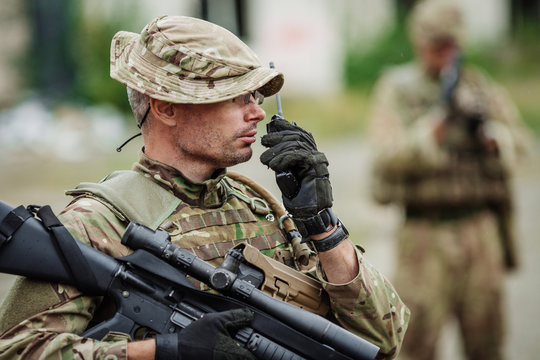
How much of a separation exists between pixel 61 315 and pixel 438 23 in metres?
4.57

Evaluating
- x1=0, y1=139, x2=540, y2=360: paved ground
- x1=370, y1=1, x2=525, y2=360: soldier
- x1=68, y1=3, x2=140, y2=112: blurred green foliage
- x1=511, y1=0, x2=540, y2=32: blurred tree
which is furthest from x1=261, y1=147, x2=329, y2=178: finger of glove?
x1=511, y1=0, x2=540, y2=32: blurred tree

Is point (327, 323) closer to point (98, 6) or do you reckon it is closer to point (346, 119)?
point (346, 119)

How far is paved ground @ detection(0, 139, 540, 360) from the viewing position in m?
7.48

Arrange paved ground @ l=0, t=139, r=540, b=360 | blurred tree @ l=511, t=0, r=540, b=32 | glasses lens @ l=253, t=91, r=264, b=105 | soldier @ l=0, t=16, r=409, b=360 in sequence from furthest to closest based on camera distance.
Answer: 1. blurred tree @ l=511, t=0, r=540, b=32
2. paved ground @ l=0, t=139, r=540, b=360
3. glasses lens @ l=253, t=91, r=264, b=105
4. soldier @ l=0, t=16, r=409, b=360

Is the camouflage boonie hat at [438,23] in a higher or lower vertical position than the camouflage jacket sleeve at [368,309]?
higher

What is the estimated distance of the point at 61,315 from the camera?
7.82 ft

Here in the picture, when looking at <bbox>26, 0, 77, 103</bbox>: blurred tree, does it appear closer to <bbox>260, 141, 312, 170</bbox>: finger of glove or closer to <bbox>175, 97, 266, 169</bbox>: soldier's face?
<bbox>175, 97, 266, 169</bbox>: soldier's face

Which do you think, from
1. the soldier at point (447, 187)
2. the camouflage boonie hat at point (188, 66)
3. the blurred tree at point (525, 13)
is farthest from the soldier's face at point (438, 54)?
the blurred tree at point (525, 13)

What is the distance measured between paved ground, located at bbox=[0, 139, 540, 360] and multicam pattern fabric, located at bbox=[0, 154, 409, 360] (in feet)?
13.1

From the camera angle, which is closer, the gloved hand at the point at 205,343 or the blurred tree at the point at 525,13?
the gloved hand at the point at 205,343

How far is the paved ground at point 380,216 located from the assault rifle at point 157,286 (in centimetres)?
433

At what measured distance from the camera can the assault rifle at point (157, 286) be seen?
2385 mm

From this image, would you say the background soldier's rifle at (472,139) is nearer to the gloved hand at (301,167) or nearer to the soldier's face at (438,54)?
the soldier's face at (438,54)

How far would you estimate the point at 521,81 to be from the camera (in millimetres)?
15242
